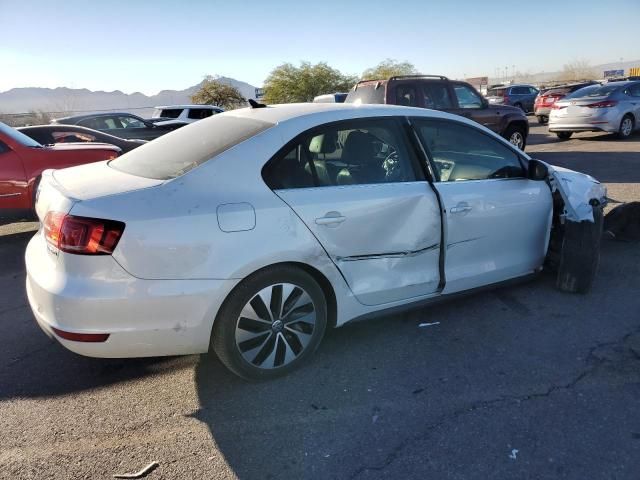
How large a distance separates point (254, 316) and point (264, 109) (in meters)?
1.57

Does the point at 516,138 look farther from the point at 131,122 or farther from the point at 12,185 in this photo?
the point at 131,122

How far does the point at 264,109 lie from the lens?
371 cm

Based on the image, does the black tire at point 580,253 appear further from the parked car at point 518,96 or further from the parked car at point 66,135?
the parked car at point 518,96

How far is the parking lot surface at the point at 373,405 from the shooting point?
2.46 metres

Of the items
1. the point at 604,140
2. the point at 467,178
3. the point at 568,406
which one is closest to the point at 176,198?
the point at 467,178

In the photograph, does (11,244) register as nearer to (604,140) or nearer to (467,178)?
(467,178)

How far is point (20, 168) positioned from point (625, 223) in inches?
281

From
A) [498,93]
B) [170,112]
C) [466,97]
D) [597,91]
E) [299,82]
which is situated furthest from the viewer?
[299,82]

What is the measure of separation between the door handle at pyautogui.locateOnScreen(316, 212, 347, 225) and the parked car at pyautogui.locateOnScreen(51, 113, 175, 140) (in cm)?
1220

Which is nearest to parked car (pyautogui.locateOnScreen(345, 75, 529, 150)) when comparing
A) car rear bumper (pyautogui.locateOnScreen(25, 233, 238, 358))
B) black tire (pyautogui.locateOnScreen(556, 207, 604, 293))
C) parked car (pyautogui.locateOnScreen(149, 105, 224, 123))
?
black tire (pyautogui.locateOnScreen(556, 207, 604, 293))

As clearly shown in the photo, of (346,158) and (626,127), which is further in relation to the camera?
(626,127)

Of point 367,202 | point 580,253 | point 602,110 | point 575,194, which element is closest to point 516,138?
point 602,110

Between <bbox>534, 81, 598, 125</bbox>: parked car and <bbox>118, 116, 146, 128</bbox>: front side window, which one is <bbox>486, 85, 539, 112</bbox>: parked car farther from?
<bbox>118, 116, 146, 128</bbox>: front side window

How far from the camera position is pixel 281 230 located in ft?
9.54
